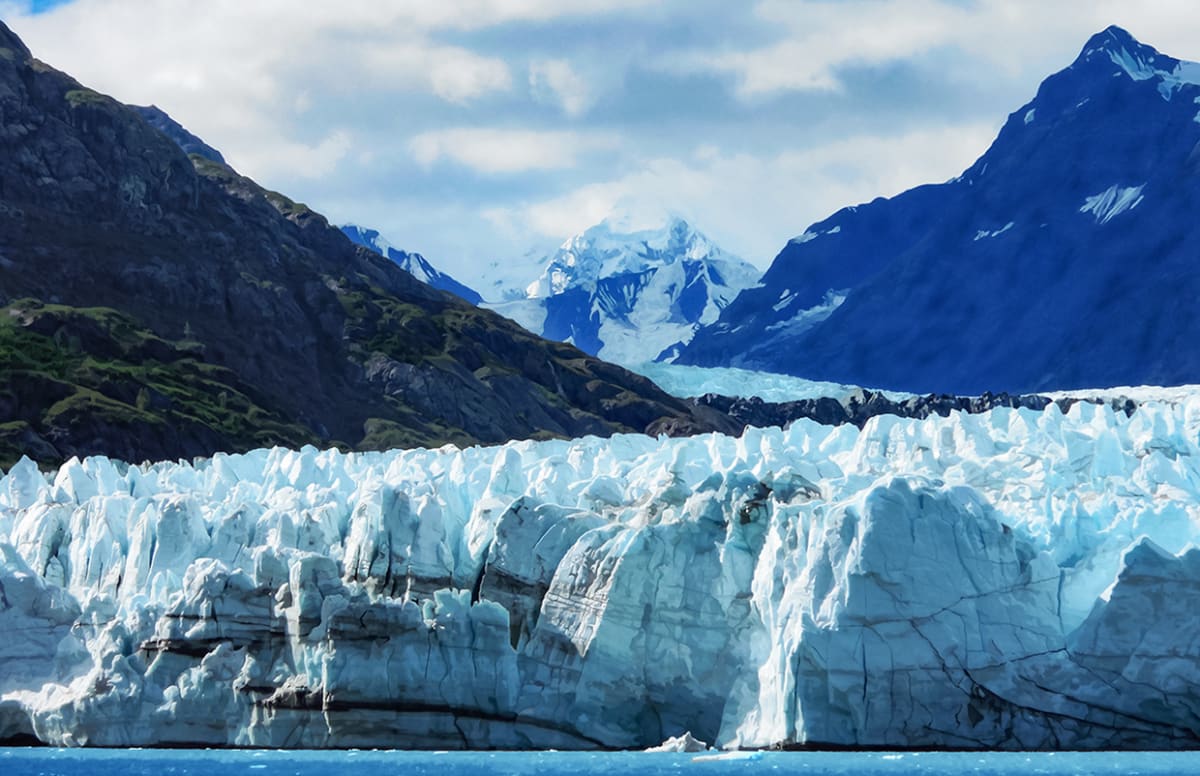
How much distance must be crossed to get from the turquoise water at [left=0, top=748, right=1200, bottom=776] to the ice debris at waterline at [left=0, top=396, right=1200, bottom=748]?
758 millimetres

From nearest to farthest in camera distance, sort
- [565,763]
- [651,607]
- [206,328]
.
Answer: [565,763] → [651,607] → [206,328]

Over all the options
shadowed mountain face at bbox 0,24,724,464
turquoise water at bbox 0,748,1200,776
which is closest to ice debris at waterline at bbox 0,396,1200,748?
turquoise water at bbox 0,748,1200,776

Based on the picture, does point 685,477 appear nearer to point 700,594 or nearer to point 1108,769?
point 700,594

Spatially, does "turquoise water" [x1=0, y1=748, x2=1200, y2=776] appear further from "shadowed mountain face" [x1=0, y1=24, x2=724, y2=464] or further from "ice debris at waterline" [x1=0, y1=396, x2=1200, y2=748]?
"shadowed mountain face" [x1=0, y1=24, x2=724, y2=464]

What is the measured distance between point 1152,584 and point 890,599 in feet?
21.9

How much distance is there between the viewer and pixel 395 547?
54406 millimetres

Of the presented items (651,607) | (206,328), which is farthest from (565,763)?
(206,328)

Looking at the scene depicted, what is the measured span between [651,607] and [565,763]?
5.23 metres

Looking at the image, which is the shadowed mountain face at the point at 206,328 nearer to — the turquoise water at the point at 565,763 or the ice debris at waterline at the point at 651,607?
the ice debris at waterline at the point at 651,607

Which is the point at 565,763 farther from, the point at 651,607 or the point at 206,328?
the point at 206,328

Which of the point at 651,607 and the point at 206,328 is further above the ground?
the point at 206,328

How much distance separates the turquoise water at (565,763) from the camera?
44438 millimetres

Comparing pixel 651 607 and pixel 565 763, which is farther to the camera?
pixel 651 607

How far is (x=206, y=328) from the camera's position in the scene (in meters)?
156
